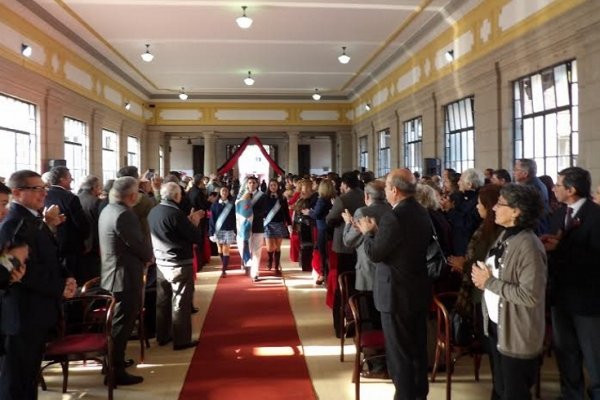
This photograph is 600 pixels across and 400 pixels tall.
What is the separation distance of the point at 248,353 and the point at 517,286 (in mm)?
3060

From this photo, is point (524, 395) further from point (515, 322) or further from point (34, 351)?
point (34, 351)

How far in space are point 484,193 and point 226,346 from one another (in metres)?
3.06

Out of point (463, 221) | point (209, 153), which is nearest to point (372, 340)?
point (463, 221)

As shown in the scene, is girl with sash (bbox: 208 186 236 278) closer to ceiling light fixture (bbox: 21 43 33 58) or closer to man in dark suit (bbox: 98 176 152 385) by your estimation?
ceiling light fixture (bbox: 21 43 33 58)

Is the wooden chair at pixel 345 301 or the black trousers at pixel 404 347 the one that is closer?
the black trousers at pixel 404 347

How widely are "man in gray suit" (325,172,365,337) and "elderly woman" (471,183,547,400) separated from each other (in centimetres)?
263

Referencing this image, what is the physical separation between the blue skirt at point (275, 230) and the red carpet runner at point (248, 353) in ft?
4.69

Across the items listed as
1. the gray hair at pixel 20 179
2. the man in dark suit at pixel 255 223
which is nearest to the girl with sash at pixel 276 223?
the man in dark suit at pixel 255 223

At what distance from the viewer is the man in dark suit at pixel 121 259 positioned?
4383mm

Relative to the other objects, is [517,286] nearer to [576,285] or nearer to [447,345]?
[576,285]

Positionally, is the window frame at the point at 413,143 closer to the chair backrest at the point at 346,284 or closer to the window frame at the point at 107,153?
the chair backrest at the point at 346,284

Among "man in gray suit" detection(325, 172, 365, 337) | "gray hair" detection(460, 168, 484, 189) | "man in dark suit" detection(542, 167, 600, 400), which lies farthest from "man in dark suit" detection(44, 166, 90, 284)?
"man in dark suit" detection(542, 167, 600, 400)

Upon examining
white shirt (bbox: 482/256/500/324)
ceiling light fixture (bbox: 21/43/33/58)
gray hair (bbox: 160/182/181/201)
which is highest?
ceiling light fixture (bbox: 21/43/33/58)

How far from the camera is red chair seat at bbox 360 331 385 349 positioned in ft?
13.1
